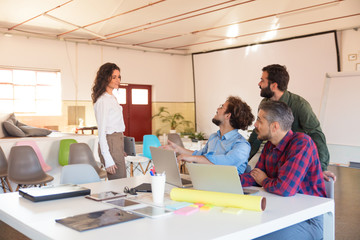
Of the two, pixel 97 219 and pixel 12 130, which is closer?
pixel 97 219

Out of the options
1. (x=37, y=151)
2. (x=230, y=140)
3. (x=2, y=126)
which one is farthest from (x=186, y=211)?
(x=2, y=126)

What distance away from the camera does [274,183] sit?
96.4 inches

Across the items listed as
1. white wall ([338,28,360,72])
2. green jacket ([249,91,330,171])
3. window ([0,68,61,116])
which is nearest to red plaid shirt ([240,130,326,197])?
green jacket ([249,91,330,171])

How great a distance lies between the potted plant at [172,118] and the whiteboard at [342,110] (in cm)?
866

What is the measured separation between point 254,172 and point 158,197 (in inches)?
30.7

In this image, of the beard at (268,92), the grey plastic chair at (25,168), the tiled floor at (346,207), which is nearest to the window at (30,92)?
the grey plastic chair at (25,168)

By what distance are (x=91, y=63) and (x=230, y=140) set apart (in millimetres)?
10553

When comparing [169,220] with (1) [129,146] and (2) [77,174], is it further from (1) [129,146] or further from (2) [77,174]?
(1) [129,146]

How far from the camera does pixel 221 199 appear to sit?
2.13 m

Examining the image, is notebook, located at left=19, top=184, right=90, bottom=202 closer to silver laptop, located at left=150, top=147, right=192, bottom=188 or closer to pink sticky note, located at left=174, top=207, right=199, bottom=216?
silver laptop, located at left=150, top=147, right=192, bottom=188

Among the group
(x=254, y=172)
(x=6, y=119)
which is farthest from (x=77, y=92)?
(x=254, y=172)

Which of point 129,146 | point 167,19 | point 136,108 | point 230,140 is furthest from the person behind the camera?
point 136,108

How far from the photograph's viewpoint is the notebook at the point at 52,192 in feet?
7.59

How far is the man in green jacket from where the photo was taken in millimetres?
3385
